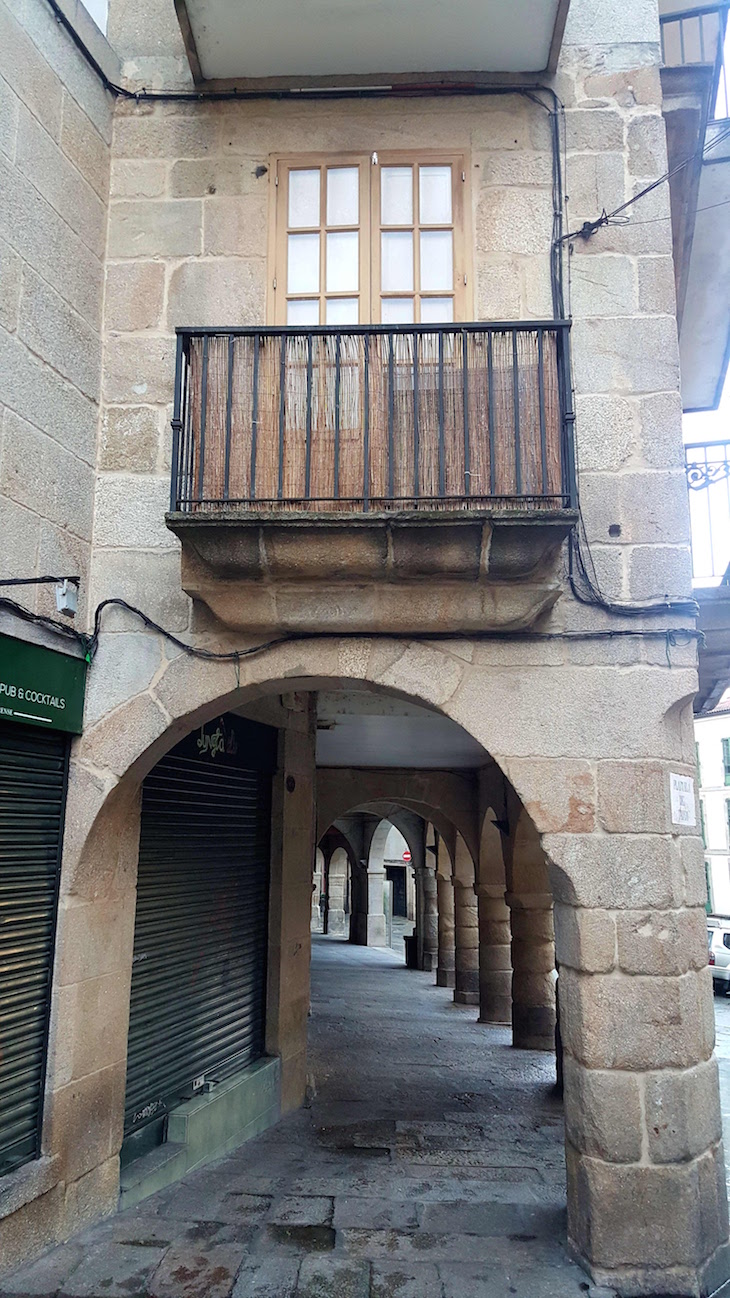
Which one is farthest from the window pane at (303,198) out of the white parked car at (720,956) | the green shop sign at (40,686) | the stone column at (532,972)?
the white parked car at (720,956)

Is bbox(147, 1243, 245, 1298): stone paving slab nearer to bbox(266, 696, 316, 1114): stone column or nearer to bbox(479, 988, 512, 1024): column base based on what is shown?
bbox(266, 696, 316, 1114): stone column

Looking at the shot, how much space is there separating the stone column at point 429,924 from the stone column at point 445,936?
1.01 m

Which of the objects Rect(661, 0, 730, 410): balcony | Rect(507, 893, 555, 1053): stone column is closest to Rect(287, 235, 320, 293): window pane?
Rect(661, 0, 730, 410): balcony

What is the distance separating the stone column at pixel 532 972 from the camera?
29.0ft

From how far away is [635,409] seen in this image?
4.29m

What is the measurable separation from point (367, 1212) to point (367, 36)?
577 centimetres

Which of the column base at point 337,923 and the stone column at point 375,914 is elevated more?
the stone column at point 375,914

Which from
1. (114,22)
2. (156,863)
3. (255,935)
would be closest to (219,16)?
(114,22)

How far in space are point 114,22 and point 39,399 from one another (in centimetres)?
243

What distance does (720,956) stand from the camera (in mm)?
16250

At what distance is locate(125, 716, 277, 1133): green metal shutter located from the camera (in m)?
4.71

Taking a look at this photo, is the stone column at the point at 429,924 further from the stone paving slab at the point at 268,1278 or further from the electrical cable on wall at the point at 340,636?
the electrical cable on wall at the point at 340,636

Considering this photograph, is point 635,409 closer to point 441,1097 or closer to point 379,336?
point 379,336

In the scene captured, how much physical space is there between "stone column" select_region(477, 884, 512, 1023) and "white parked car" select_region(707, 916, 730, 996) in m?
6.13
